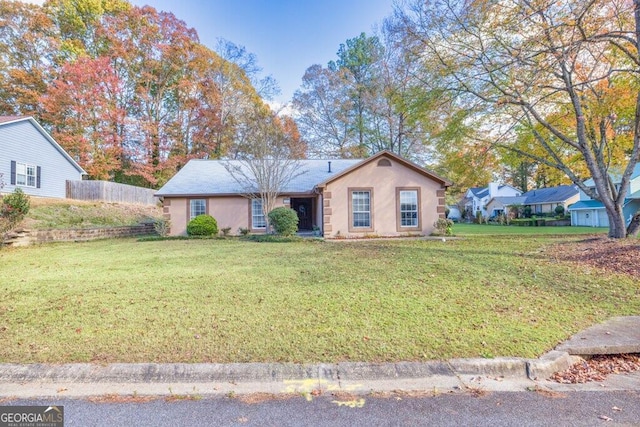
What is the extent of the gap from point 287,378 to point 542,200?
42.1 metres

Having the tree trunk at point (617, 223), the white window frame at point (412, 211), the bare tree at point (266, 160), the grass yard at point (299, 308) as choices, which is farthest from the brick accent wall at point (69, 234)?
the tree trunk at point (617, 223)

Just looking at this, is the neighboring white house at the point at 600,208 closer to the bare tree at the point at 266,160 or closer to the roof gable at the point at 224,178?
the roof gable at the point at 224,178

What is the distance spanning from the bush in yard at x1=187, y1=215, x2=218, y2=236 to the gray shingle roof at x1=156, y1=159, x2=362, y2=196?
5.57 feet

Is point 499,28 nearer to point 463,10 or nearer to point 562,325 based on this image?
point 463,10

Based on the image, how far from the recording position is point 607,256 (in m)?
8.16

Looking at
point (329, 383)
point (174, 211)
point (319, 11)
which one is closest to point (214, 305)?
point (329, 383)

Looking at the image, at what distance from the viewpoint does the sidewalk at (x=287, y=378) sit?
2.95m

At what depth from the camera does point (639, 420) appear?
2514 millimetres

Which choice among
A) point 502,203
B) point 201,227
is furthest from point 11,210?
point 502,203

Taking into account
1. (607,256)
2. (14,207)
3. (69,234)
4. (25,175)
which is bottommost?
(607,256)

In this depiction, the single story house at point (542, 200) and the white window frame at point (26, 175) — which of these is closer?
the white window frame at point (26, 175)

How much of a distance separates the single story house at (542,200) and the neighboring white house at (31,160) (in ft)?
135

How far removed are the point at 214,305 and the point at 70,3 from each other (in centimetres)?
3235

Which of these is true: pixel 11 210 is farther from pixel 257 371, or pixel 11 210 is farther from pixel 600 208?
pixel 600 208
